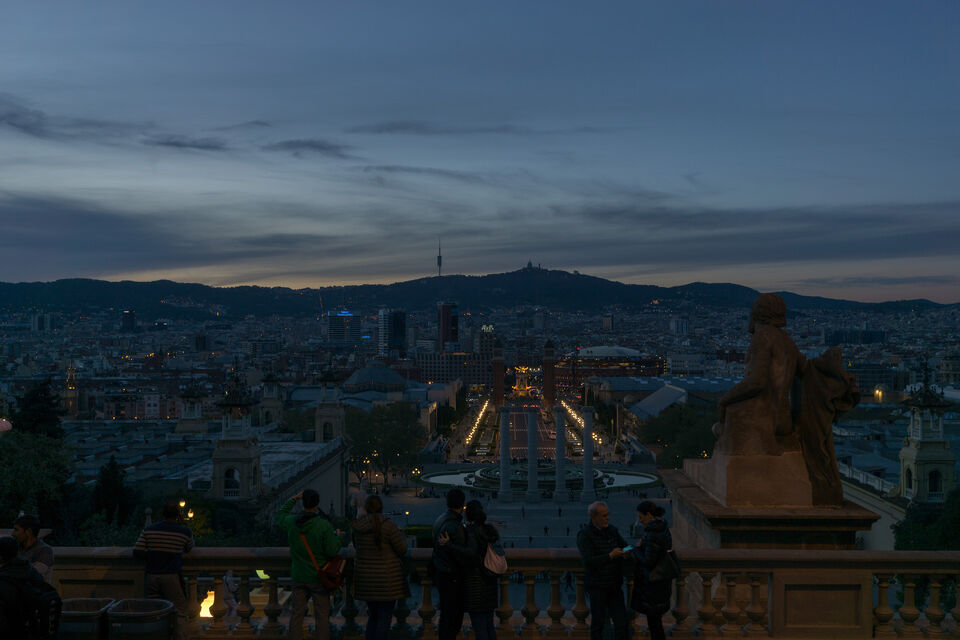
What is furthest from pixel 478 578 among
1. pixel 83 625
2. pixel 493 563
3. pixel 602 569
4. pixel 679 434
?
pixel 679 434

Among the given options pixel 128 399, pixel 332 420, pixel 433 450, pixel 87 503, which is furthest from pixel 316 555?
pixel 128 399

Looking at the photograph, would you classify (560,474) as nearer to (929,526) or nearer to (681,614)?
(929,526)

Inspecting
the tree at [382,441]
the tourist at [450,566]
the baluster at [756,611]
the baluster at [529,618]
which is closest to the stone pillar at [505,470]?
the tree at [382,441]

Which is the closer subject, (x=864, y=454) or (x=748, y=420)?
(x=748, y=420)

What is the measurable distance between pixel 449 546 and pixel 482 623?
2.12 feet

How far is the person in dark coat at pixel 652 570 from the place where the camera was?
609 cm

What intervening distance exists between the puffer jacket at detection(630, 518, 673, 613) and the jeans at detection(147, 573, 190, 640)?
3.31 m

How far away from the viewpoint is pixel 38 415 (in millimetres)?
34719

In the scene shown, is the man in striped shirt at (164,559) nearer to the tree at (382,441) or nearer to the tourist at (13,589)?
the tourist at (13,589)

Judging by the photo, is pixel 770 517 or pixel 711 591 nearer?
pixel 770 517

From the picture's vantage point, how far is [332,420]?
147ft

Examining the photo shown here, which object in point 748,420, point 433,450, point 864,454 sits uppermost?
point 748,420

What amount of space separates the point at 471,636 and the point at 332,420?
3866 centimetres

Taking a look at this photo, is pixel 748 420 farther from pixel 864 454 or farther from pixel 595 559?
pixel 864 454
